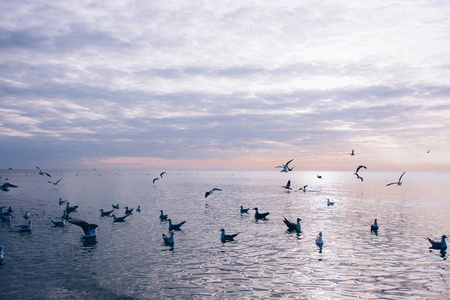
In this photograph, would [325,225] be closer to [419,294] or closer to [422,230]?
[422,230]

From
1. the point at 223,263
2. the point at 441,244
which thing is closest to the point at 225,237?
the point at 223,263

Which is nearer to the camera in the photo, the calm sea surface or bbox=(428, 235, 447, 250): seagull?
the calm sea surface

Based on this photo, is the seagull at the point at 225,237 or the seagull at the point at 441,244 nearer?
the seagull at the point at 441,244

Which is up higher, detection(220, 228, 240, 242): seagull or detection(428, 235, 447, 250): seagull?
detection(428, 235, 447, 250): seagull

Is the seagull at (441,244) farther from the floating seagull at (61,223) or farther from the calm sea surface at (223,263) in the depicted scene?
the floating seagull at (61,223)

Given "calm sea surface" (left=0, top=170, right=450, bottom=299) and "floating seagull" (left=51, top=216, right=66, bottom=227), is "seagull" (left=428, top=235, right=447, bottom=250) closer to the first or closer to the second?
"calm sea surface" (left=0, top=170, right=450, bottom=299)

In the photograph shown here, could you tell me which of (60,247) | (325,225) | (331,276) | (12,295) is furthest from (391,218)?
(12,295)

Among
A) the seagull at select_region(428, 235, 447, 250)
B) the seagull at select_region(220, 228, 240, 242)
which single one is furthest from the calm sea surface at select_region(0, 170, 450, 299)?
the seagull at select_region(428, 235, 447, 250)

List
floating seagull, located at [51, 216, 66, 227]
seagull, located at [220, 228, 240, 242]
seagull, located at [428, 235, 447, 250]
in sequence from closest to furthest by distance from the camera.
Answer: seagull, located at [428, 235, 447, 250] → seagull, located at [220, 228, 240, 242] → floating seagull, located at [51, 216, 66, 227]

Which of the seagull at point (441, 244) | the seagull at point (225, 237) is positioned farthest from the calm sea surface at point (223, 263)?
the seagull at point (441, 244)

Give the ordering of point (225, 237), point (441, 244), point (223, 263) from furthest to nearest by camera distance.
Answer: point (225, 237)
point (441, 244)
point (223, 263)

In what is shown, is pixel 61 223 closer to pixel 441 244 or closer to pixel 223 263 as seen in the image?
pixel 223 263

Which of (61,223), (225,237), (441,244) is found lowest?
(61,223)

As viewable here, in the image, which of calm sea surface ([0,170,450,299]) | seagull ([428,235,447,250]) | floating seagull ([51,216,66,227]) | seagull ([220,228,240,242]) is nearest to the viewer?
calm sea surface ([0,170,450,299])
